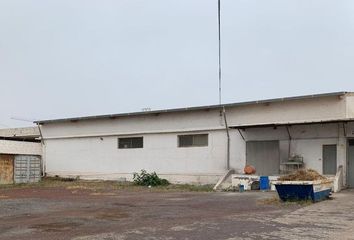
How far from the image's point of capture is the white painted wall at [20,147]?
3439 centimetres

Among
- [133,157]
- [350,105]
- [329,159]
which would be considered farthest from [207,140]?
[350,105]

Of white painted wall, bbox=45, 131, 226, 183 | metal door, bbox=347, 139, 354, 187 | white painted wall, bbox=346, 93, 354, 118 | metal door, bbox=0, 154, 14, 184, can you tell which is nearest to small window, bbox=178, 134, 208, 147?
white painted wall, bbox=45, 131, 226, 183

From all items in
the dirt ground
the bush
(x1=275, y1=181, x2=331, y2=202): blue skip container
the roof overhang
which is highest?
the roof overhang

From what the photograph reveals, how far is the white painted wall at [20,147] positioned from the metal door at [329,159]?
2133 centimetres

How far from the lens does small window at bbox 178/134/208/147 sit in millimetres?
31891

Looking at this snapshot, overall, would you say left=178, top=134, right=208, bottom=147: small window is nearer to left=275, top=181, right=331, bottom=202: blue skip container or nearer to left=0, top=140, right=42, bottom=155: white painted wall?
left=0, top=140, right=42, bottom=155: white painted wall

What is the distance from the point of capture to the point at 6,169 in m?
33.9

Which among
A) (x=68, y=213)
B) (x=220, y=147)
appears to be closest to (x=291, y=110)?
(x=220, y=147)

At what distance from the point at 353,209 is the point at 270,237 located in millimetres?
6941

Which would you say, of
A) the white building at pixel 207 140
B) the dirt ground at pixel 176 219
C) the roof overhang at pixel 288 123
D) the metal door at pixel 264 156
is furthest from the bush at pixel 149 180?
the dirt ground at pixel 176 219

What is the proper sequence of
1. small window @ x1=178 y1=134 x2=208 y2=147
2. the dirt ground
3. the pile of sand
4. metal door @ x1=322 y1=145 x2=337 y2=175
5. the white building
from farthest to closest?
small window @ x1=178 y1=134 x2=208 y2=147 < the white building < metal door @ x1=322 y1=145 x2=337 y2=175 < the pile of sand < the dirt ground

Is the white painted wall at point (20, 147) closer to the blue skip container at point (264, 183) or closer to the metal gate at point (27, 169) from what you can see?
the metal gate at point (27, 169)

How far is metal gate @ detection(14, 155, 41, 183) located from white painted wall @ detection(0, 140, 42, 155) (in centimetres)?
73

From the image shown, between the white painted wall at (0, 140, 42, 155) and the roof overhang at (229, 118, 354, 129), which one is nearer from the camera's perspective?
the roof overhang at (229, 118, 354, 129)
